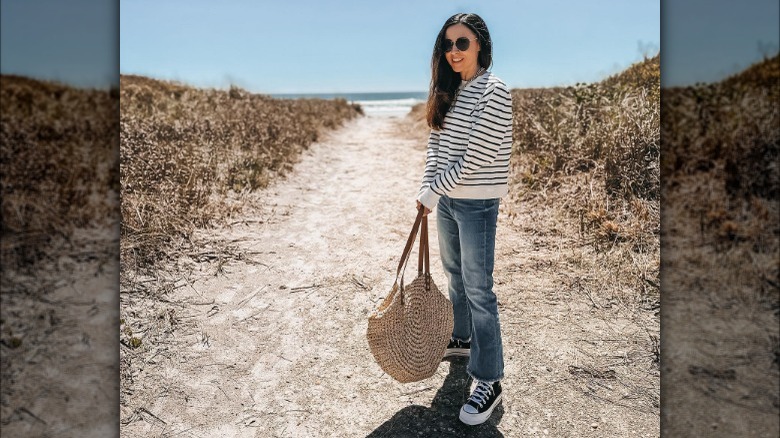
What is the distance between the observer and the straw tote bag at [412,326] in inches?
101

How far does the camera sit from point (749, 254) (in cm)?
265

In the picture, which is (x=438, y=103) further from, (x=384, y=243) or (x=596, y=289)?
(x=384, y=243)

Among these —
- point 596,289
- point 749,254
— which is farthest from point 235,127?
point 749,254

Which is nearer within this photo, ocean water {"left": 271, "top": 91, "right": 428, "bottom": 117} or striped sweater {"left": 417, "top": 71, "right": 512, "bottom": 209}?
striped sweater {"left": 417, "top": 71, "right": 512, "bottom": 209}

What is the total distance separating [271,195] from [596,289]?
4520 mm

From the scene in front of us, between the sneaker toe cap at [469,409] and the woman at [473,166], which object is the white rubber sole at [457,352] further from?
the sneaker toe cap at [469,409]

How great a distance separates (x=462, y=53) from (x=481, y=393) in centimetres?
155

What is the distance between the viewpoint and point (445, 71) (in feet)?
8.43

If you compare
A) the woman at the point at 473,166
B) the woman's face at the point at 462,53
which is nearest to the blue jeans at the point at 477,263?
the woman at the point at 473,166

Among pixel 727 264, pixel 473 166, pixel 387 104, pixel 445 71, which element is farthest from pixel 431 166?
pixel 387 104

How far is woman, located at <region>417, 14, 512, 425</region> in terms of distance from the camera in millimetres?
2307

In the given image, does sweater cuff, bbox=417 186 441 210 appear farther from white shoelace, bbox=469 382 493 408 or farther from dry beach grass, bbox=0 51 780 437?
dry beach grass, bbox=0 51 780 437

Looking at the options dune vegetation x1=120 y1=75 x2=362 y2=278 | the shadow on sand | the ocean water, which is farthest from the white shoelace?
the ocean water

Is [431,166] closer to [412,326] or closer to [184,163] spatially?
[412,326]
